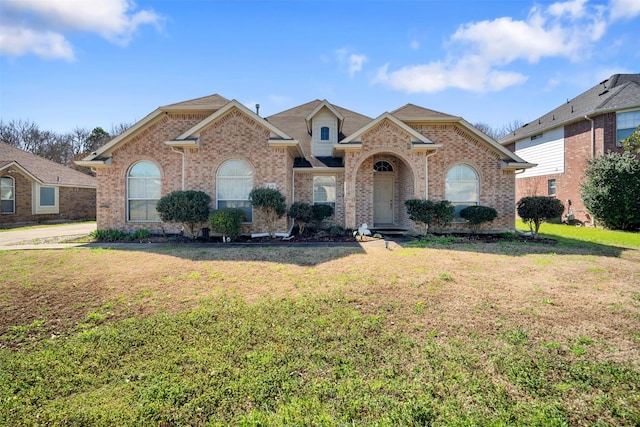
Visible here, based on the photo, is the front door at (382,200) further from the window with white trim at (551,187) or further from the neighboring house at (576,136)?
the window with white trim at (551,187)

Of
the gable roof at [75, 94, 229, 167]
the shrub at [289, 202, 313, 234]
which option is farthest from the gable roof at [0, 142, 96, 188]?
the shrub at [289, 202, 313, 234]

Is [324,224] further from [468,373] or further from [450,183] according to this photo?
[468,373]

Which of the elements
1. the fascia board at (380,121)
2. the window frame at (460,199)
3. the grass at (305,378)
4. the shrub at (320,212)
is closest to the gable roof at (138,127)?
the fascia board at (380,121)

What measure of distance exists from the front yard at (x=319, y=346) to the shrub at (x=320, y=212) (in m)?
6.02

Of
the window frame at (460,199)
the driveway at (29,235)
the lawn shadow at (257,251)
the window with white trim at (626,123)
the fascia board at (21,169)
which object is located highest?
the window with white trim at (626,123)

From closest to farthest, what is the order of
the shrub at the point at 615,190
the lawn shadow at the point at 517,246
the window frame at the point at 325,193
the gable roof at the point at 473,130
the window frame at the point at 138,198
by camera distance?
the lawn shadow at the point at 517,246 → the window frame at the point at 138,198 → the gable roof at the point at 473,130 → the window frame at the point at 325,193 → the shrub at the point at 615,190

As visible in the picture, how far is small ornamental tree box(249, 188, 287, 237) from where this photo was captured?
38.6 ft

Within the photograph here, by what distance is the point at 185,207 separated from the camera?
11680 mm

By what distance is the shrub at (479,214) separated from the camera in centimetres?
1335

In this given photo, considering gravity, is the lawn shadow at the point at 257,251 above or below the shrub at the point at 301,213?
below

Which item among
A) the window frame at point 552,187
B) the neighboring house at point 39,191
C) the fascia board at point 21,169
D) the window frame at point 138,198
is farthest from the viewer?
the window frame at point 552,187

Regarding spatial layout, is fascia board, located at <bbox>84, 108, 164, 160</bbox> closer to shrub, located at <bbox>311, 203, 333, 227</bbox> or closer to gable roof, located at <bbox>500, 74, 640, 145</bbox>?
shrub, located at <bbox>311, 203, 333, 227</bbox>

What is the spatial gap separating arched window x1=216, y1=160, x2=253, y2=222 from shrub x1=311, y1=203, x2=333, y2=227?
8.76 feet

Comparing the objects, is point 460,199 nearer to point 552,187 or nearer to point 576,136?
point 576,136
